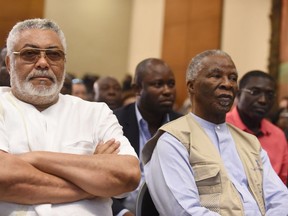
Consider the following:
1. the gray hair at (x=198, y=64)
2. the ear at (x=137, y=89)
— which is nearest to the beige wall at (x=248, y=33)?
the ear at (x=137, y=89)

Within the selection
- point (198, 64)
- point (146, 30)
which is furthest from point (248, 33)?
point (198, 64)

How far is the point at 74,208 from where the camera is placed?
6.76 feet

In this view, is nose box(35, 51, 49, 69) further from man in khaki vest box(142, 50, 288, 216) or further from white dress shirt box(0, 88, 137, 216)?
man in khaki vest box(142, 50, 288, 216)

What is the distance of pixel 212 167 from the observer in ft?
7.97

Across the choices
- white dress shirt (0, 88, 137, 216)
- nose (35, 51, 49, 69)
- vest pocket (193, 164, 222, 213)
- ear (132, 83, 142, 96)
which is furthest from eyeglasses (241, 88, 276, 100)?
nose (35, 51, 49, 69)

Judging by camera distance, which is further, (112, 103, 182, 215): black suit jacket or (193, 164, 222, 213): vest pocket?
(112, 103, 182, 215): black suit jacket

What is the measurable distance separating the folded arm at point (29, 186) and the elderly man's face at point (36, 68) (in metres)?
0.35

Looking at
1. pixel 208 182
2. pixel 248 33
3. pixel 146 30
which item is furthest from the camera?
pixel 146 30

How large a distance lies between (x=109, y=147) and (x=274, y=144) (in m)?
1.80

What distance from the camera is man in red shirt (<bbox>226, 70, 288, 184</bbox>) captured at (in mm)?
3684

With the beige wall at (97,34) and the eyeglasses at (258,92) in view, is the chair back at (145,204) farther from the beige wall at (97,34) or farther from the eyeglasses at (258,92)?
the beige wall at (97,34)

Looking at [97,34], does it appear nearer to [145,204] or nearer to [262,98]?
[262,98]

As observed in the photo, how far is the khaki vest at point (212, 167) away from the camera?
239 centimetres

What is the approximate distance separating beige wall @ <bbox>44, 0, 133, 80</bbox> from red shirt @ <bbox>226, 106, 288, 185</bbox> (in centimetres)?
619
